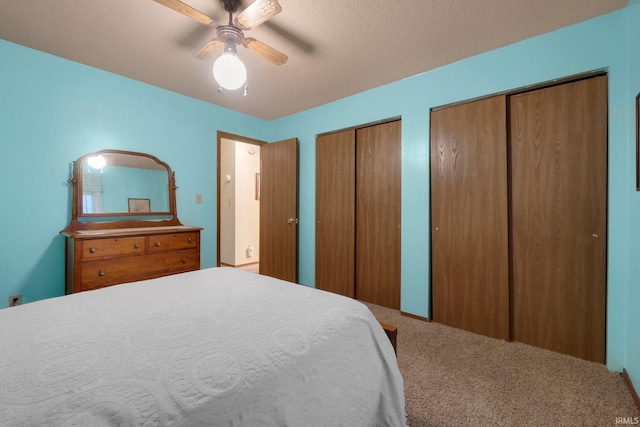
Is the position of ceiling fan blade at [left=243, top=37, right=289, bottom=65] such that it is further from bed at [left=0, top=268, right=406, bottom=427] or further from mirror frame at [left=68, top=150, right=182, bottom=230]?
mirror frame at [left=68, top=150, right=182, bottom=230]

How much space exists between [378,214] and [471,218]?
3.06ft

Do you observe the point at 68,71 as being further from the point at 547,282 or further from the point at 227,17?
the point at 547,282

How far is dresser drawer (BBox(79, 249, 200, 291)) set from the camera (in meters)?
2.14

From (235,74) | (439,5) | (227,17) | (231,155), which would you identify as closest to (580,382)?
(439,5)

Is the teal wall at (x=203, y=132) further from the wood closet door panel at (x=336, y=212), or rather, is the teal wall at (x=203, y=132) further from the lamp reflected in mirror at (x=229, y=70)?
the lamp reflected in mirror at (x=229, y=70)

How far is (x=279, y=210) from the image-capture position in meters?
3.78

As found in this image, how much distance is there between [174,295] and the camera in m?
1.28

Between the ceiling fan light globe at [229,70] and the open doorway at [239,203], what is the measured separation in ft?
10.3

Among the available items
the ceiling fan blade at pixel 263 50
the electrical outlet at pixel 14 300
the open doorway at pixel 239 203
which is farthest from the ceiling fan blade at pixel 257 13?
the open doorway at pixel 239 203

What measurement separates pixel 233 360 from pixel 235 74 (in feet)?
5.17

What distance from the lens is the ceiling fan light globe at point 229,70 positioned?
1623 mm

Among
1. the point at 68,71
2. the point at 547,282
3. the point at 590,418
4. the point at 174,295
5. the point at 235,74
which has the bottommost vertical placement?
the point at 590,418

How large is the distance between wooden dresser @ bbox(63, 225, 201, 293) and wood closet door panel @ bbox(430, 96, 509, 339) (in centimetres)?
248

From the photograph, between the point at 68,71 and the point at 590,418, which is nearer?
the point at 590,418
